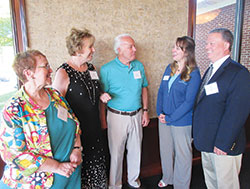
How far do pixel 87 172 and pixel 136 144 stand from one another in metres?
0.64

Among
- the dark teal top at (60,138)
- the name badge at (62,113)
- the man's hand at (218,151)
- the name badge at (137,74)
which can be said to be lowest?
the man's hand at (218,151)

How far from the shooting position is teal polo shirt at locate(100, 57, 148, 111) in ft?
6.31

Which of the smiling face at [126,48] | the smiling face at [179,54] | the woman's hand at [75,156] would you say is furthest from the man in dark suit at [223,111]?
the woman's hand at [75,156]

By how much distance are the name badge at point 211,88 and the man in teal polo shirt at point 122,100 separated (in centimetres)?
72

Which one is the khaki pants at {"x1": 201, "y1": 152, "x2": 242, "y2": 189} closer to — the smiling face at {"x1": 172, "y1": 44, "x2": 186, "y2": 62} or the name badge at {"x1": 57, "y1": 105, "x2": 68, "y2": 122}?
the smiling face at {"x1": 172, "y1": 44, "x2": 186, "y2": 62}

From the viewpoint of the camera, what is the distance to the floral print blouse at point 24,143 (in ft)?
3.38

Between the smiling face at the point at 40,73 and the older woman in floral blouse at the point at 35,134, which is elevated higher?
the smiling face at the point at 40,73

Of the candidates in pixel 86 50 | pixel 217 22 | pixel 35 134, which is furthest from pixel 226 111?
pixel 217 22

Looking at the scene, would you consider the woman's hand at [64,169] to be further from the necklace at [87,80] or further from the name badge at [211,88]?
the name badge at [211,88]

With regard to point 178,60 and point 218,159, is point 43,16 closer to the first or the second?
point 178,60

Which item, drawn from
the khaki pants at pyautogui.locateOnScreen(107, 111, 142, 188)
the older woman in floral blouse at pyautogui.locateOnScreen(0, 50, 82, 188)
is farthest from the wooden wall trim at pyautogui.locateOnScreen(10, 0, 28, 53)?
the khaki pants at pyautogui.locateOnScreen(107, 111, 142, 188)

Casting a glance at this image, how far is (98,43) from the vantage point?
2.05m

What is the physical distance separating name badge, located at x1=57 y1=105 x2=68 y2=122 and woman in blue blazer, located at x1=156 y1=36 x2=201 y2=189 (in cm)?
112

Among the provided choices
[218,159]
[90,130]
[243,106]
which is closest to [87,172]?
[90,130]
